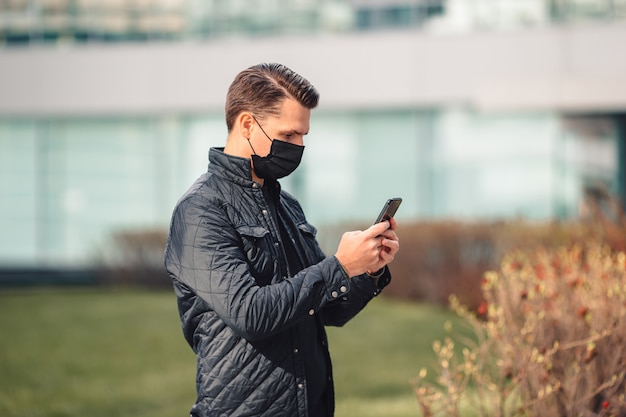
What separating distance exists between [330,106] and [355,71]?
0.85 meters

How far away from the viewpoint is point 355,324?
14078mm

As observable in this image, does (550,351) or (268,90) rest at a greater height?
(268,90)

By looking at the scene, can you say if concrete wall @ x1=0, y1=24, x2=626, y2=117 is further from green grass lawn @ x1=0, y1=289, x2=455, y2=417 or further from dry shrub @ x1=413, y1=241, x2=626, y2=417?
dry shrub @ x1=413, y1=241, x2=626, y2=417

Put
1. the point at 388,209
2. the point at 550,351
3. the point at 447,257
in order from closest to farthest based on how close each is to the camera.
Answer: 1. the point at 388,209
2. the point at 550,351
3. the point at 447,257

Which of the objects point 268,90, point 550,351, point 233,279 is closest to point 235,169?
point 268,90

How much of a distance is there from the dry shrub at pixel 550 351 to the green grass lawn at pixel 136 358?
2.83 metres

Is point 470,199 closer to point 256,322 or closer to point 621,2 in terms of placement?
point 621,2

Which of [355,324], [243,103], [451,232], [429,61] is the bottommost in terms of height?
[355,324]

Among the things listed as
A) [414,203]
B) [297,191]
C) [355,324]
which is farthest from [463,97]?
[355,324]

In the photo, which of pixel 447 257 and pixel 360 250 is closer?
pixel 360 250

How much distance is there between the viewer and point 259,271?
3.19 meters

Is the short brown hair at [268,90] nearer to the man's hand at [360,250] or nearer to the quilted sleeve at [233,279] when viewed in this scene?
the quilted sleeve at [233,279]

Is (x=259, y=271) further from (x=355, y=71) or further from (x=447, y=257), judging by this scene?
(x=355, y=71)

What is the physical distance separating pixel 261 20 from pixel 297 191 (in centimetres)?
359
